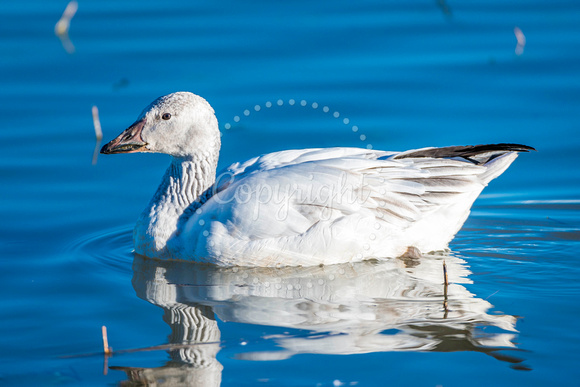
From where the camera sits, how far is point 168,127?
23.9 feet

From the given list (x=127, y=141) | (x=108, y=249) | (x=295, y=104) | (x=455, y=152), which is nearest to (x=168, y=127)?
(x=127, y=141)

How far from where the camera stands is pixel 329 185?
6.91 metres

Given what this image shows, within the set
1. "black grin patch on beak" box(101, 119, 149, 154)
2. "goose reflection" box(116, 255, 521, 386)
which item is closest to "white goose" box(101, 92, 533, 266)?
"black grin patch on beak" box(101, 119, 149, 154)

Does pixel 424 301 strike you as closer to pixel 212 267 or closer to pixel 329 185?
pixel 329 185

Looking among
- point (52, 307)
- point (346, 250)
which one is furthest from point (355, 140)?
point (52, 307)

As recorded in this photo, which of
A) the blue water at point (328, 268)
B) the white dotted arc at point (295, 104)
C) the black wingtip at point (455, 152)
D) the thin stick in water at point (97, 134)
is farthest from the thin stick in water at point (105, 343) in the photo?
the white dotted arc at point (295, 104)

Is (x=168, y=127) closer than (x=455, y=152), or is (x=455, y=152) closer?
(x=168, y=127)

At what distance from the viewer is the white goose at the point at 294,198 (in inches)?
272

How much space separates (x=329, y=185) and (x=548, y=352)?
231cm

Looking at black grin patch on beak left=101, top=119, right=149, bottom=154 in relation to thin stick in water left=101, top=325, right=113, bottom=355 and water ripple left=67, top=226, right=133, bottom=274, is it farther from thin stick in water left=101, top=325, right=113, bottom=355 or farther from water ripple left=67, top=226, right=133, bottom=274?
thin stick in water left=101, top=325, right=113, bottom=355

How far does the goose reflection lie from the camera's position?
5449 millimetres

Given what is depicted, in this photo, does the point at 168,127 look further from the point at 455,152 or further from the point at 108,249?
the point at 455,152

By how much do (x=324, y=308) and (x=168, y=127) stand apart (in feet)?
7.32

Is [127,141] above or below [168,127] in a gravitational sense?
below
